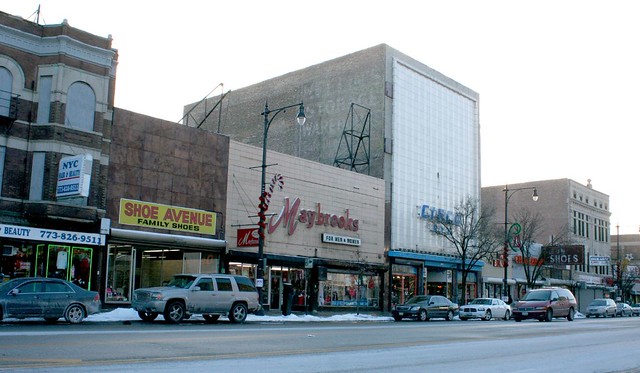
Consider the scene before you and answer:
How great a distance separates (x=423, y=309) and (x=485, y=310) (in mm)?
5917

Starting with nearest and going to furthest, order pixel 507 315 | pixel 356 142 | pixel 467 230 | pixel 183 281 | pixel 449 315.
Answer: pixel 183 281
pixel 449 315
pixel 507 315
pixel 356 142
pixel 467 230

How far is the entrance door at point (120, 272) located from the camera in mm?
30156

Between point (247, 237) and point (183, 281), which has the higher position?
point (247, 237)

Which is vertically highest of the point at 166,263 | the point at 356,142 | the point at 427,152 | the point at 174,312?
the point at 356,142

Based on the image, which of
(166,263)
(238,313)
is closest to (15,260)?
(166,263)

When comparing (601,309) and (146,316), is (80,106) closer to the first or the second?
(146,316)

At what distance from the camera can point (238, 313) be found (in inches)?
997

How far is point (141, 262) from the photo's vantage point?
104 ft

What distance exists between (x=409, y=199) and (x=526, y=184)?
37064mm

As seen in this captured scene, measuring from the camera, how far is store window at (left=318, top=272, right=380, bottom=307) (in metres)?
40.4

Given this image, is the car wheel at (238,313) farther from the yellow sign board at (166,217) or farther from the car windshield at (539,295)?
the car windshield at (539,295)

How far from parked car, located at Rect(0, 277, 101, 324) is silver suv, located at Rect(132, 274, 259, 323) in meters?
1.83

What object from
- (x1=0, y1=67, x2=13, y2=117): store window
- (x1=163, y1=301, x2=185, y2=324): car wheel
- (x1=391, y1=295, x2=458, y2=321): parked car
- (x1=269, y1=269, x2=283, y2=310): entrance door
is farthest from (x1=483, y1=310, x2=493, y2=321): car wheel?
(x1=0, y1=67, x2=13, y2=117): store window

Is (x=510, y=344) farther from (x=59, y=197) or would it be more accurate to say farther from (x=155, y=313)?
(x=59, y=197)
